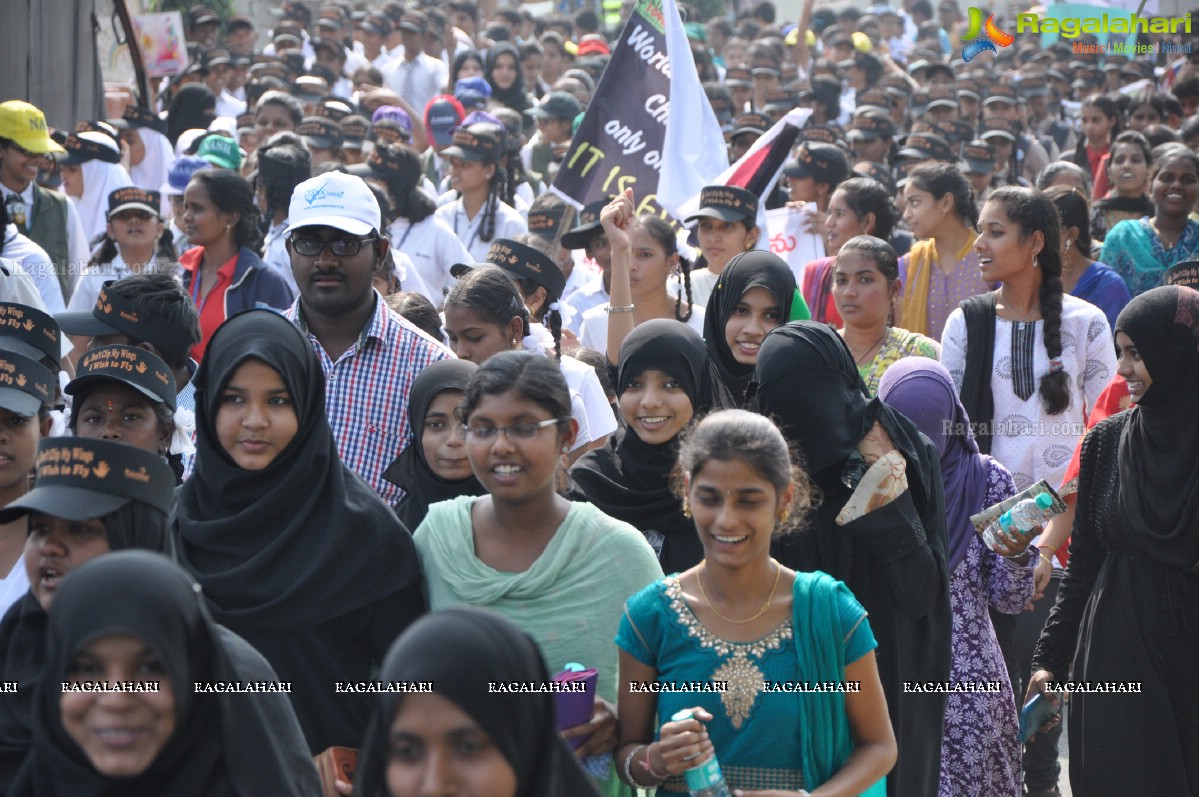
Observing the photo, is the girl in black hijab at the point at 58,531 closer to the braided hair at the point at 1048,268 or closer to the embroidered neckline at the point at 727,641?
the embroidered neckline at the point at 727,641

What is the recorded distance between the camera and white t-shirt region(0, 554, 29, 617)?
363cm

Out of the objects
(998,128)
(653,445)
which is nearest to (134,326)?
(653,445)

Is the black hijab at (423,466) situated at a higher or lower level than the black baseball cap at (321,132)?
lower

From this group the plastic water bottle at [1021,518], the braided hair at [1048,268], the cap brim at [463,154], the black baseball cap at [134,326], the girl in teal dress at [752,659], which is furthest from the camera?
the cap brim at [463,154]

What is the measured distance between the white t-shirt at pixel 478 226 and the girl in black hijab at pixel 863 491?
5.69 metres

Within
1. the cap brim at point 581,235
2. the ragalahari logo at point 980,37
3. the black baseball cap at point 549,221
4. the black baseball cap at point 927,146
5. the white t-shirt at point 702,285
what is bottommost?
the white t-shirt at point 702,285

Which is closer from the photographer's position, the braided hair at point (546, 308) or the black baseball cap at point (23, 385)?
the black baseball cap at point (23, 385)

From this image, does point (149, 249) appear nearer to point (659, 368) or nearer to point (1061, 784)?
point (659, 368)

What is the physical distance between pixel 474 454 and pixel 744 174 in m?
5.53

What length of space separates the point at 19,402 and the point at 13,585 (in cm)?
66

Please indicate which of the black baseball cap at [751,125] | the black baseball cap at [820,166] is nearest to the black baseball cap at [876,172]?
the black baseball cap at [751,125]

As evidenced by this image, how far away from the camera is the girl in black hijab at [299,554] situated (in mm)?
3475

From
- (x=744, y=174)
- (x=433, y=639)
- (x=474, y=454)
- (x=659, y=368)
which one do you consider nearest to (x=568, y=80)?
(x=744, y=174)

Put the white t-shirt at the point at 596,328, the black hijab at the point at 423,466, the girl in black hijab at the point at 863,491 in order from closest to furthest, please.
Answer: the girl in black hijab at the point at 863,491 → the black hijab at the point at 423,466 → the white t-shirt at the point at 596,328
